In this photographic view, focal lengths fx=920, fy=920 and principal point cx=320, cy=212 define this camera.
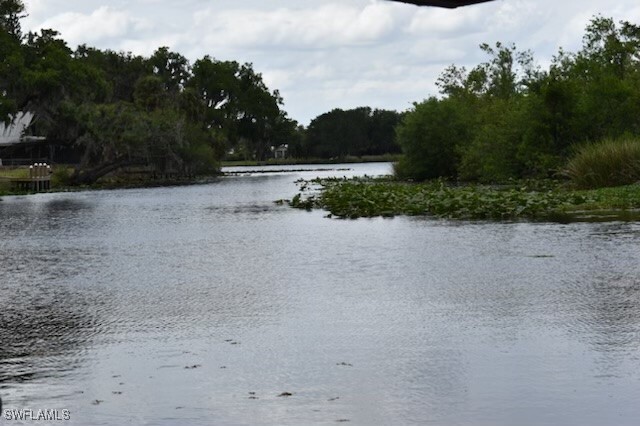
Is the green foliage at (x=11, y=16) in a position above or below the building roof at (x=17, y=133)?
above

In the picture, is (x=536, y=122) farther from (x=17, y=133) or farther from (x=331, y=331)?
(x=17, y=133)

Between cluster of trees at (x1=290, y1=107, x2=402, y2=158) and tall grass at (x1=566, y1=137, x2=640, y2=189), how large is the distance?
14420 centimetres

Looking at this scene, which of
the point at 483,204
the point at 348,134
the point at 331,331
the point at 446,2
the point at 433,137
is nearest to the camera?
the point at 446,2

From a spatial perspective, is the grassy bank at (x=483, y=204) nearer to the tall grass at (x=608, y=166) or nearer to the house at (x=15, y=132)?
the tall grass at (x=608, y=166)

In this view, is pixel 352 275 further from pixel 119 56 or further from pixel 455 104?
pixel 119 56

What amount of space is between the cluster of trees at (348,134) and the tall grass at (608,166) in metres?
144

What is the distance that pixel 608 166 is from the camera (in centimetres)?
3616

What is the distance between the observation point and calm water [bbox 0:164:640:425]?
302 inches

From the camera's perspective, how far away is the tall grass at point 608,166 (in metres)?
35.4

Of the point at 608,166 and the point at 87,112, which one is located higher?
the point at 87,112

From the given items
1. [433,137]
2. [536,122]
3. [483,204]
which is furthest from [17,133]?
[483,204]

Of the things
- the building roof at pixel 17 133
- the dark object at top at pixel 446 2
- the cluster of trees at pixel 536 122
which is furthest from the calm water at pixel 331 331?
the building roof at pixel 17 133

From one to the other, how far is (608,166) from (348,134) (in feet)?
486

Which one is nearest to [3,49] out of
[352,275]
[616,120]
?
[616,120]
